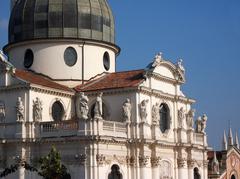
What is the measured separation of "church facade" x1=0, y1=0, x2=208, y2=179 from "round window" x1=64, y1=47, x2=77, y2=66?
0.07 metres

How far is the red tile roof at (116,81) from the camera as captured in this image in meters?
47.0

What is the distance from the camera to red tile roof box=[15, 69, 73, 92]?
151 feet

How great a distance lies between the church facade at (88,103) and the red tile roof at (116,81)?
0.09 meters

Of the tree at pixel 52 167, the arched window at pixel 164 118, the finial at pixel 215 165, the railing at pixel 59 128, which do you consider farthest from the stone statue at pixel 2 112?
the finial at pixel 215 165

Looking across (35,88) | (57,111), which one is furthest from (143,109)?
(35,88)

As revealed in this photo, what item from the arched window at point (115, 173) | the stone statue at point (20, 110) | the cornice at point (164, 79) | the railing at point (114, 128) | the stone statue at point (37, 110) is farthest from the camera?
the cornice at point (164, 79)

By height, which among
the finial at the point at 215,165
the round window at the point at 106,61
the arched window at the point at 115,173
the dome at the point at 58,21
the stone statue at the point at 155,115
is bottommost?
the arched window at the point at 115,173

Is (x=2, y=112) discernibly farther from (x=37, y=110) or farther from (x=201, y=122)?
(x=201, y=122)

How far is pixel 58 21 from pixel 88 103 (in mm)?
6776

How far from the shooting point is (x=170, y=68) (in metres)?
50.2

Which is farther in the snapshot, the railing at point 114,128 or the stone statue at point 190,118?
the stone statue at point 190,118

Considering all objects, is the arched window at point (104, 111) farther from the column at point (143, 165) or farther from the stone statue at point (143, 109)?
the column at point (143, 165)

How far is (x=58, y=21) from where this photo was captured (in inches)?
1977

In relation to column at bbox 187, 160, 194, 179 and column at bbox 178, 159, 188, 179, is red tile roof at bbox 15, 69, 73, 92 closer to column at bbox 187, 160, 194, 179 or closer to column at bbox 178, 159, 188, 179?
column at bbox 178, 159, 188, 179
